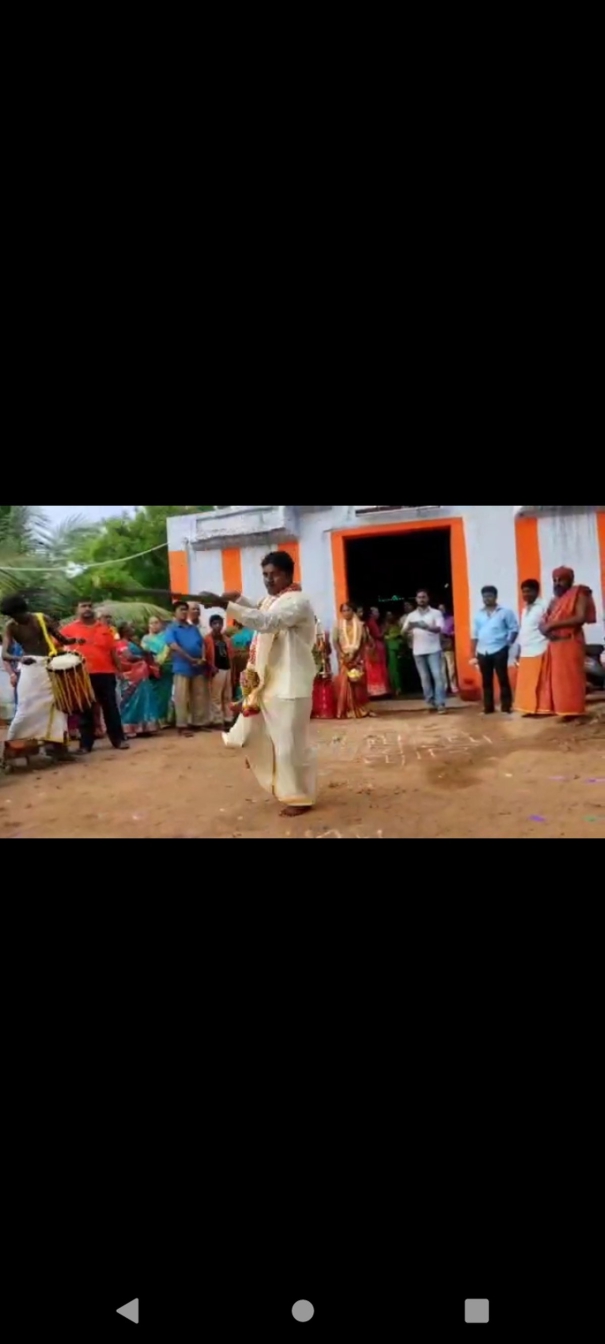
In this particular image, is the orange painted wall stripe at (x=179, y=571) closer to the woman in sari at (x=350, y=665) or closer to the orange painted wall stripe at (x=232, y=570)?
the orange painted wall stripe at (x=232, y=570)

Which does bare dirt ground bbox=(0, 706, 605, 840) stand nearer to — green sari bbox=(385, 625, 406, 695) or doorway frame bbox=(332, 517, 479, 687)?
green sari bbox=(385, 625, 406, 695)

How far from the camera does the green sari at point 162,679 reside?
3127 millimetres

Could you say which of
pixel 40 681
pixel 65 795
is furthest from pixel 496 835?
pixel 40 681

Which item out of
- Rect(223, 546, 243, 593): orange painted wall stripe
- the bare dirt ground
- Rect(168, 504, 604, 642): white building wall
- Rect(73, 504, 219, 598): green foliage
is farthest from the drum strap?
Rect(223, 546, 243, 593): orange painted wall stripe

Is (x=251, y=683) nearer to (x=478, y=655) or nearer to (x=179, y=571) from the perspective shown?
(x=179, y=571)

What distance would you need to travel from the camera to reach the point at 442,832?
2.88m

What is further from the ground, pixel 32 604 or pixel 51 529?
pixel 51 529

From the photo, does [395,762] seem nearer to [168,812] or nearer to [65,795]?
[168,812]

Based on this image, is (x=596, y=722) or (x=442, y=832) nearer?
(x=442, y=832)

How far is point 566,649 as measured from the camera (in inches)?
119

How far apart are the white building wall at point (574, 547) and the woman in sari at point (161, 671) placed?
4.81 feet

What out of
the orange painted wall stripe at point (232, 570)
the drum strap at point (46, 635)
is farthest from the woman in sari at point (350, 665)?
the drum strap at point (46, 635)

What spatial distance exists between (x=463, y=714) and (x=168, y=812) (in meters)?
1.19

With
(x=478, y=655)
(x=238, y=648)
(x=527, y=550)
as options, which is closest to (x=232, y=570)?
(x=238, y=648)
